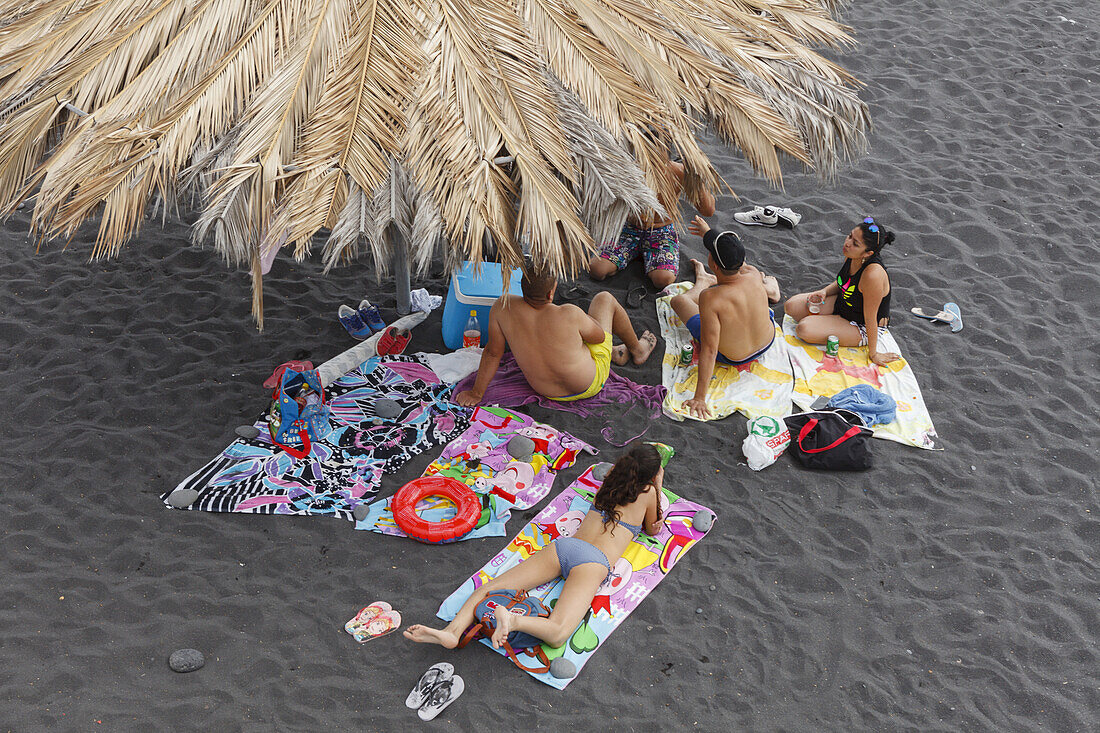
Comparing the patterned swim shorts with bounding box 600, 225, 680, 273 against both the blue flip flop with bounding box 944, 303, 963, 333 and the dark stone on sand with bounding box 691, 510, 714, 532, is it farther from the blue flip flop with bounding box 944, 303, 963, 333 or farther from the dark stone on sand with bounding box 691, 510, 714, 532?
the dark stone on sand with bounding box 691, 510, 714, 532

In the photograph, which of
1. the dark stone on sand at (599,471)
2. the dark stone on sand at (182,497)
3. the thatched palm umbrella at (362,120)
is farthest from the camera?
the dark stone on sand at (599,471)

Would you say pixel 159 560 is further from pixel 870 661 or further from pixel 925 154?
pixel 925 154

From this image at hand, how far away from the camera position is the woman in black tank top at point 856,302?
5.77 metres

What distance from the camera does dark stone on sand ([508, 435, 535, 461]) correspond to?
514 cm

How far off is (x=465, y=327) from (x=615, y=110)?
2047 millimetres

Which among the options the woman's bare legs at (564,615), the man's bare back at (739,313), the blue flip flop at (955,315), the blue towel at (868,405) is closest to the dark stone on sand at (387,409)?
the woman's bare legs at (564,615)

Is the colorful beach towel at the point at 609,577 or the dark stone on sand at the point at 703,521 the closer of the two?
the colorful beach towel at the point at 609,577

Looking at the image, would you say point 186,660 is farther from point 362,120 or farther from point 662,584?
point 362,120

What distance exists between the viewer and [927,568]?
15.4ft

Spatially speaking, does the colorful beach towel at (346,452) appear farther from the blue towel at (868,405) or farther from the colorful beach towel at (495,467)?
the blue towel at (868,405)

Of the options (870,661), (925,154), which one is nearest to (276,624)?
(870,661)

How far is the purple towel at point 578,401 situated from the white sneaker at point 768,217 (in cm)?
234

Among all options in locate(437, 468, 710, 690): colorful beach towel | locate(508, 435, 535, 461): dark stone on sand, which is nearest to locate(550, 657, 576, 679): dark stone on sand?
locate(437, 468, 710, 690): colorful beach towel

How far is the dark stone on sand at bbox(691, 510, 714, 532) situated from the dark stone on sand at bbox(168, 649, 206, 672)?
2694mm
